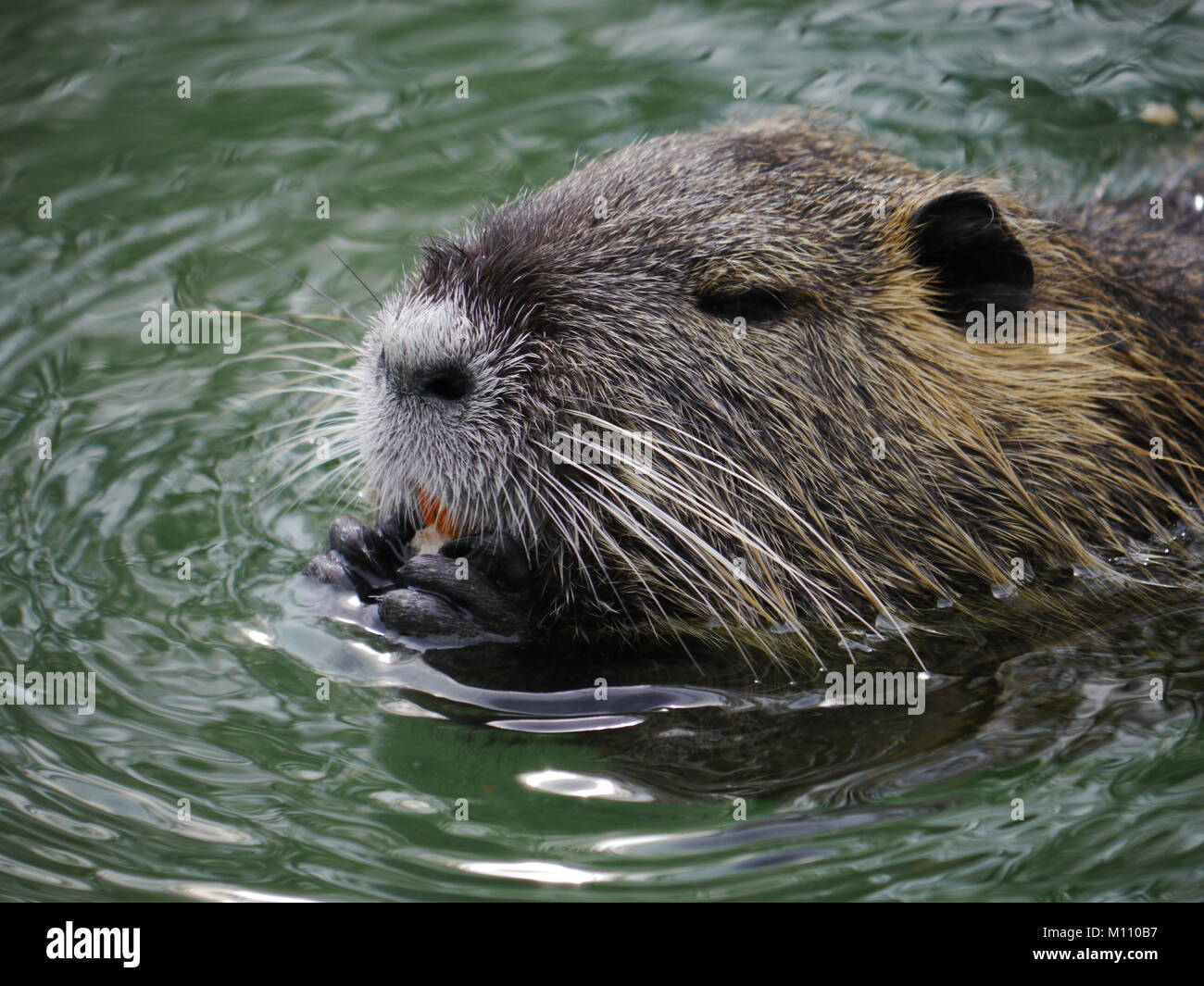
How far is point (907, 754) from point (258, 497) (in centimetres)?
255

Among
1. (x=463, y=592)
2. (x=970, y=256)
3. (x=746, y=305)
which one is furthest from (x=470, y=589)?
(x=970, y=256)

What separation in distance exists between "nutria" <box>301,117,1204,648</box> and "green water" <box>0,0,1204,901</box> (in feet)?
0.89

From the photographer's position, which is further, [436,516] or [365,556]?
[365,556]

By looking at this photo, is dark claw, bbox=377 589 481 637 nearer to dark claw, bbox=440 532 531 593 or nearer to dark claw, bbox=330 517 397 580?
dark claw, bbox=440 532 531 593

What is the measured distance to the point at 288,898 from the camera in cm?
362

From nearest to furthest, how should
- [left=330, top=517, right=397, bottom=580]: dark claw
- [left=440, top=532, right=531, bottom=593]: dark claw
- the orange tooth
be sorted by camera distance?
[left=440, top=532, right=531, bottom=593]: dark claw < the orange tooth < [left=330, top=517, right=397, bottom=580]: dark claw

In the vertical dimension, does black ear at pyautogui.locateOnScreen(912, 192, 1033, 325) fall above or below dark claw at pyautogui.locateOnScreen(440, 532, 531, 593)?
above

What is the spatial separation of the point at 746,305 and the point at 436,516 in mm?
1083

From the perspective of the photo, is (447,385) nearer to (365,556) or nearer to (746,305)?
(365,556)

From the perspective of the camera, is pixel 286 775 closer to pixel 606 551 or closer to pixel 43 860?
pixel 43 860

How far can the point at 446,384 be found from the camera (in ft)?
13.5

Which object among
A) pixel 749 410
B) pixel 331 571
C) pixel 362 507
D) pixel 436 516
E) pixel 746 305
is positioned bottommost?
pixel 331 571

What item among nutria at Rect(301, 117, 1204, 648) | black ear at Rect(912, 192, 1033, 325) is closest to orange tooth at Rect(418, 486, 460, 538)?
nutria at Rect(301, 117, 1204, 648)

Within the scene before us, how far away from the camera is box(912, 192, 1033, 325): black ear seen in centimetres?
447
